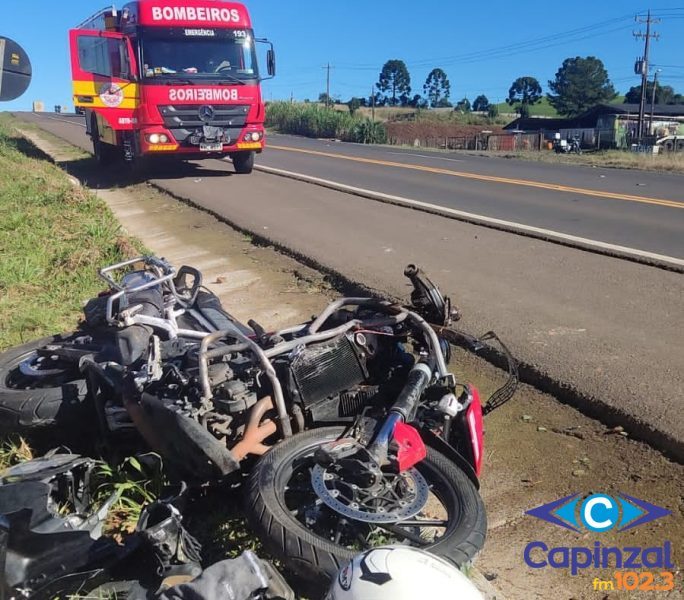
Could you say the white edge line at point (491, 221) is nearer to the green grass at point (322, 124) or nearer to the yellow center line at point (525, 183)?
the yellow center line at point (525, 183)

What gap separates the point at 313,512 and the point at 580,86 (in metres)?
121

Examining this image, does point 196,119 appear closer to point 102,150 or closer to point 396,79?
point 102,150

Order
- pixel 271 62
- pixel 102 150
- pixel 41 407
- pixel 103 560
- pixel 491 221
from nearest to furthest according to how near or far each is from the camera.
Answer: pixel 103 560 → pixel 41 407 → pixel 491 221 → pixel 271 62 → pixel 102 150

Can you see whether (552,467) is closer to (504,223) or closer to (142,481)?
(142,481)

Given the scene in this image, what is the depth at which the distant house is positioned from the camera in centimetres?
5525

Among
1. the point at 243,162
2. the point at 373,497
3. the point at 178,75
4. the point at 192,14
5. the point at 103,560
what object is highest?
the point at 192,14

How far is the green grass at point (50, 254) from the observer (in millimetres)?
6184

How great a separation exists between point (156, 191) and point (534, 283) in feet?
32.5

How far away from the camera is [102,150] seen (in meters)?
18.3

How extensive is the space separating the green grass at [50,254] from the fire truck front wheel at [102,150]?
5.22 metres

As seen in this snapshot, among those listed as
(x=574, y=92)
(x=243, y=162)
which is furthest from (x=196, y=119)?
(x=574, y=92)

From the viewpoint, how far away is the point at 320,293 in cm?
698

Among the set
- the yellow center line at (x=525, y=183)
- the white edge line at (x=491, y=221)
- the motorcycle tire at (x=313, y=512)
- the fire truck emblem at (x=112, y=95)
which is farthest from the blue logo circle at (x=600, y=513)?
the fire truck emblem at (x=112, y=95)

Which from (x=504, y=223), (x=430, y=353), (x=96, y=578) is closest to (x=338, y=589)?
(x=96, y=578)
